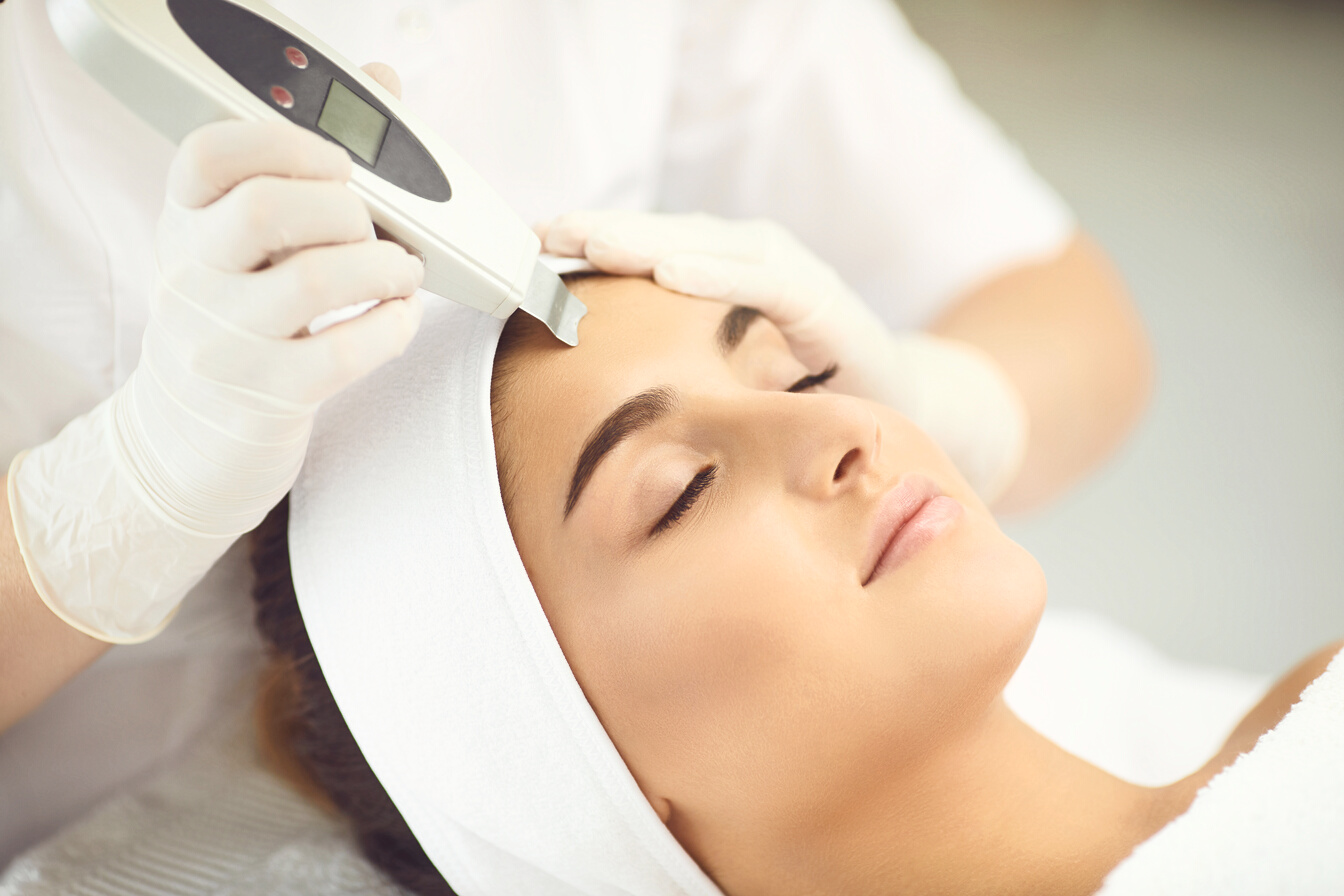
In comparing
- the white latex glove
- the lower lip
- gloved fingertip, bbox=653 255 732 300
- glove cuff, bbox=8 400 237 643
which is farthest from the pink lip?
glove cuff, bbox=8 400 237 643

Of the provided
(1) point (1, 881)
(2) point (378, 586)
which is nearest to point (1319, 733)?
(2) point (378, 586)

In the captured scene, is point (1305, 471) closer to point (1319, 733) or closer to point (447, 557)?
point (1319, 733)

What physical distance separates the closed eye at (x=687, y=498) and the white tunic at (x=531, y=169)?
0.55 m

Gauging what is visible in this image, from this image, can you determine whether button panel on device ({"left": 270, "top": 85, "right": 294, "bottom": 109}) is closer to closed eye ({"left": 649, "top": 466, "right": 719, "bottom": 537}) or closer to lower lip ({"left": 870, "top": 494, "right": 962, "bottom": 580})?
closed eye ({"left": 649, "top": 466, "right": 719, "bottom": 537})

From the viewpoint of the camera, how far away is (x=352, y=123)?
27.2 inches

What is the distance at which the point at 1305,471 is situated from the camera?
5.32 feet

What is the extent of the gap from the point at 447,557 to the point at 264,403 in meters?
0.20

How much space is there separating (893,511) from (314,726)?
2.11ft

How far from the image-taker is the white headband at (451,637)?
31.0 inches

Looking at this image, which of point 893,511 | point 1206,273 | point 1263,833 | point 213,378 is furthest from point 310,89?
point 1206,273

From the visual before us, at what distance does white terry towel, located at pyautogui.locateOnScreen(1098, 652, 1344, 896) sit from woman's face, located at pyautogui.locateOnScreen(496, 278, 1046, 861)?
0.63ft

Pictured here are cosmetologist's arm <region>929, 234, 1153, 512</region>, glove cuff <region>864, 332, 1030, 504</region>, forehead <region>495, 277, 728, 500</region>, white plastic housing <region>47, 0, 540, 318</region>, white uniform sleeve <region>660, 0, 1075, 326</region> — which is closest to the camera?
white plastic housing <region>47, 0, 540, 318</region>

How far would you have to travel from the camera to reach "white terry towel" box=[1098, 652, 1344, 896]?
752 mm

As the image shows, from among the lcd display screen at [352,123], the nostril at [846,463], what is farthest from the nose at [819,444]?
the lcd display screen at [352,123]
